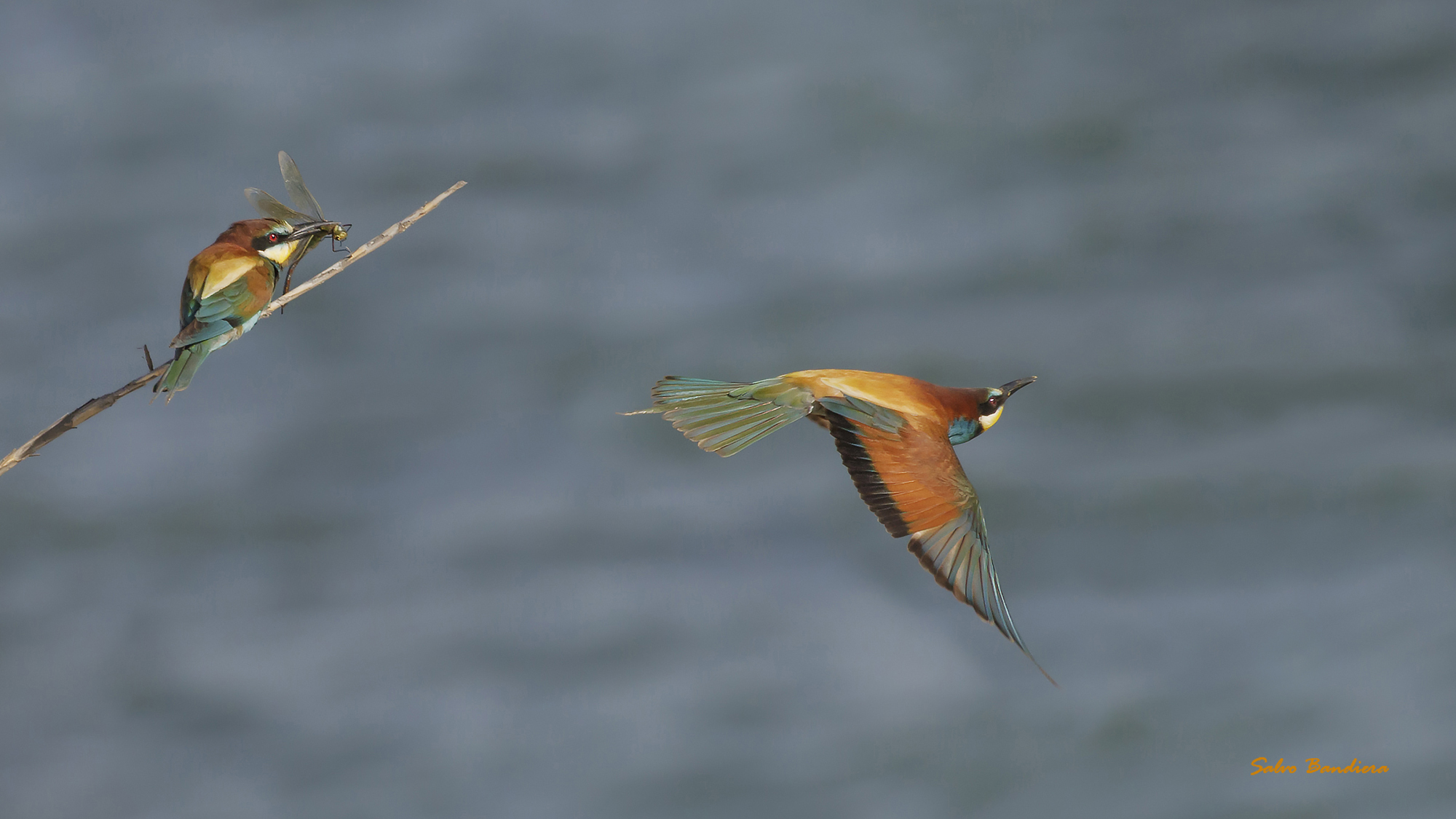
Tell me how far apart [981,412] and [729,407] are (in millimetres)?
481

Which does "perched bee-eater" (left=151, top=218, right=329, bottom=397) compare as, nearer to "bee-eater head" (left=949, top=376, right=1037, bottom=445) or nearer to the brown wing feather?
the brown wing feather

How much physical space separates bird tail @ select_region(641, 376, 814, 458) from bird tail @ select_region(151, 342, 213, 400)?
2.45 ft

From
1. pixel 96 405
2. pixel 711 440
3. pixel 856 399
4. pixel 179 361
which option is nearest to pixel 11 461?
pixel 96 405

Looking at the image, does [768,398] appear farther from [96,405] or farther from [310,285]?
[96,405]

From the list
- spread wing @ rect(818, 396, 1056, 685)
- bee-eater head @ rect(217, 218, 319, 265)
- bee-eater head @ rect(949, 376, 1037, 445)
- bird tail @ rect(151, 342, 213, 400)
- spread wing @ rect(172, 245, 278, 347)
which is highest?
bee-eater head @ rect(217, 218, 319, 265)

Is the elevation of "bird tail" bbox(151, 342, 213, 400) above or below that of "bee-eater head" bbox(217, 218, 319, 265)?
below

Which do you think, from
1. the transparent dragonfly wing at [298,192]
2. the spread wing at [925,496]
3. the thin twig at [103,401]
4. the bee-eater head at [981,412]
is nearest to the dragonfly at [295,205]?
the transparent dragonfly wing at [298,192]

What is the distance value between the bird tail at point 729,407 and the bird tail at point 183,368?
75 cm

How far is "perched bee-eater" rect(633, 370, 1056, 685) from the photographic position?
83.0 inches

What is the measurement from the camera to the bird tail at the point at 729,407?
2.18 m

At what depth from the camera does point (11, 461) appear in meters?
1.16

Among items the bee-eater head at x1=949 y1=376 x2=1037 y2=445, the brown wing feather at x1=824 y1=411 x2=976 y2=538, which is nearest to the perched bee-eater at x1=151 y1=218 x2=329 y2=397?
the brown wing feather at x1=824 y1=411 x2=976 y2=538

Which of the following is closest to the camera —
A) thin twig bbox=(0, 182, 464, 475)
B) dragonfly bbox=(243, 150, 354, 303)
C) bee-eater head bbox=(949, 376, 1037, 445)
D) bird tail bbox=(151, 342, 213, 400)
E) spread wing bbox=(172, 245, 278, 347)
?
thin twig bbox=(0, 182, 464, 475)

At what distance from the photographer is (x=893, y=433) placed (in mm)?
2174
